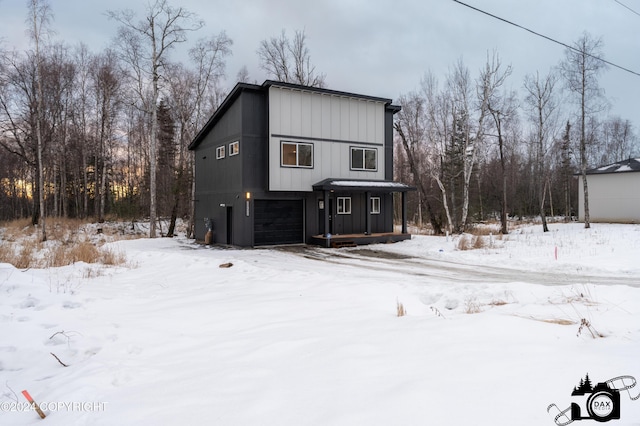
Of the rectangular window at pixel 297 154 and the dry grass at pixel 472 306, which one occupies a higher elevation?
the rectangular window at pixel 297 154

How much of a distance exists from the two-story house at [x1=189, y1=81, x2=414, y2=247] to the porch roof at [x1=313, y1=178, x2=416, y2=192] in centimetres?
5

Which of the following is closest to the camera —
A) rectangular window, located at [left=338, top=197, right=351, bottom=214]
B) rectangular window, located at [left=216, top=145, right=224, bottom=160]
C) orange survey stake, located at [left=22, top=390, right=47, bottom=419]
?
orange survey stake, located at [left=22, top=390, right=47, bottom=419]

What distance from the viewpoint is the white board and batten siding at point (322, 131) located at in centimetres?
1764

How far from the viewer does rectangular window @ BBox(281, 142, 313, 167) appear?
17.9 metres

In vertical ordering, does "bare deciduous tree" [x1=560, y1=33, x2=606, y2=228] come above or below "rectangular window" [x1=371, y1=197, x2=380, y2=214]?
above

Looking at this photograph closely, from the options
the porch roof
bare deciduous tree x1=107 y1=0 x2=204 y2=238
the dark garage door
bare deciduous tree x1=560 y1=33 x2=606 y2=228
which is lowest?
the dark garage door

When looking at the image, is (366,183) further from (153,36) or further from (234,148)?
(153,36)

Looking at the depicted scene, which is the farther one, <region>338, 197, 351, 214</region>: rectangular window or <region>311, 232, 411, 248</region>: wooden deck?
<region>338, 197, 351, 214</region>: rectangular window

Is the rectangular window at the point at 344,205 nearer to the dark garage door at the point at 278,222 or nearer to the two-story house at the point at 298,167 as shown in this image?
the two-story house at the point at 298,167

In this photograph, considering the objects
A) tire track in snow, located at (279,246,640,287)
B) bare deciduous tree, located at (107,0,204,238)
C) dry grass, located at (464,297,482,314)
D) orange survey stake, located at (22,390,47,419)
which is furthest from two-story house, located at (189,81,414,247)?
orange survey stake, located at (22,390,47,419)

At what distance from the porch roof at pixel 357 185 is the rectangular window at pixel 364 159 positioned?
36.5 inches

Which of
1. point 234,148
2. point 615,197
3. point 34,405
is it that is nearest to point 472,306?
point 34,405

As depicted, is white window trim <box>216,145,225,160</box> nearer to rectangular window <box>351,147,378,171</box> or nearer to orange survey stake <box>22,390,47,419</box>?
rectangular window <box>351,147,378,171</box>

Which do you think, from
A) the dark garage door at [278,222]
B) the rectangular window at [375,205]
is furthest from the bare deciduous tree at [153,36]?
the rectangular window at [375,205]
